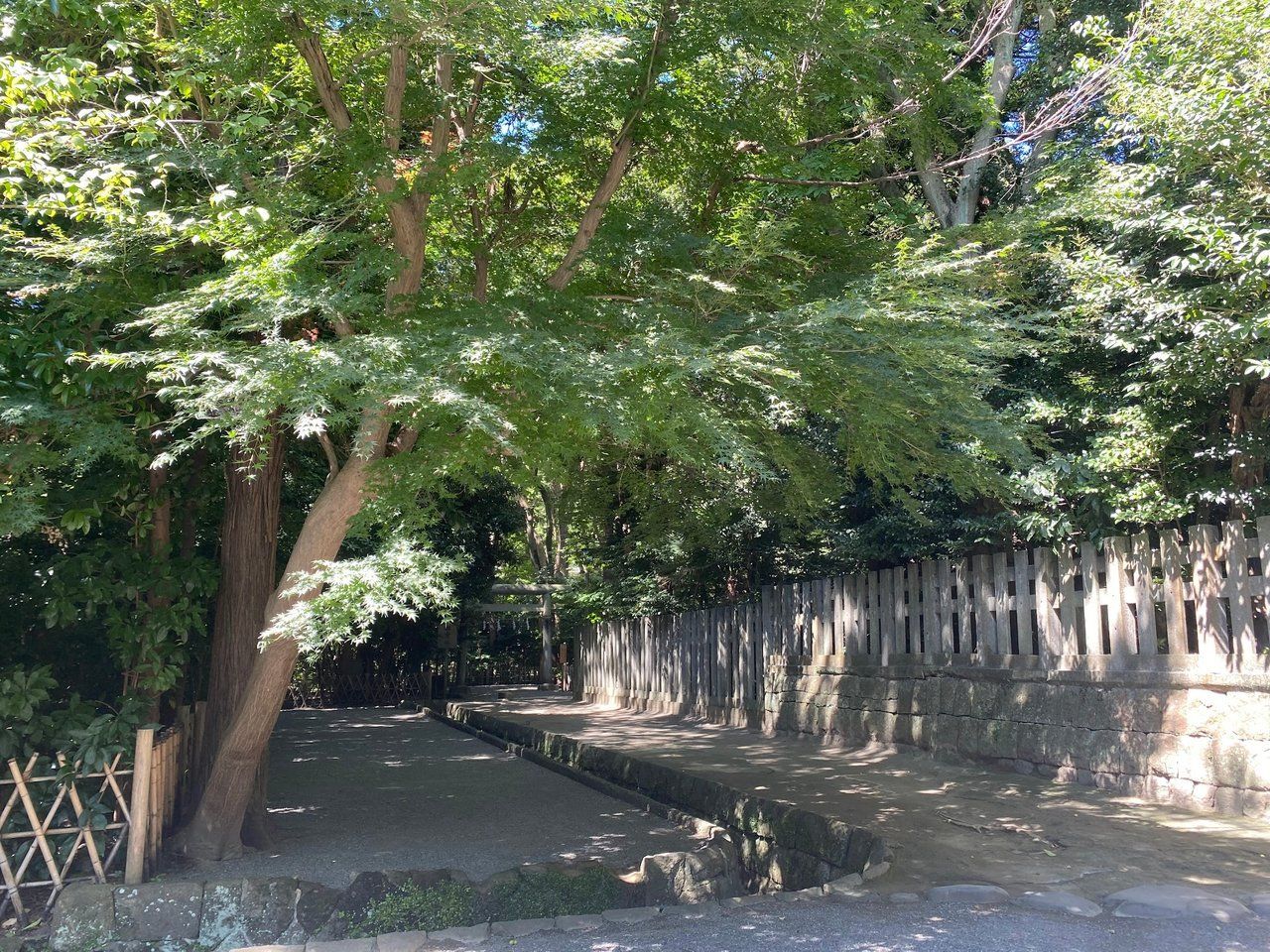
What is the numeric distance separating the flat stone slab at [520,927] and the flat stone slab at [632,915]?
0.32 metres

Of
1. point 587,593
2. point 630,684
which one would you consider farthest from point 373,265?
point 587,593

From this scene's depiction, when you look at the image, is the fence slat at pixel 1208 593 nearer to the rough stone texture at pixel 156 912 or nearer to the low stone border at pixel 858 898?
the low stone border at pixel 858 898

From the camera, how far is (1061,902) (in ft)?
15.4

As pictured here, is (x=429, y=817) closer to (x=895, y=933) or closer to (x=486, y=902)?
(x=486, y=902)

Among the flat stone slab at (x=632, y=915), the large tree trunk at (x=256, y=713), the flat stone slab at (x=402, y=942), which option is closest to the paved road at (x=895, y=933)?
the flat stone slab at (x=632, y=915)

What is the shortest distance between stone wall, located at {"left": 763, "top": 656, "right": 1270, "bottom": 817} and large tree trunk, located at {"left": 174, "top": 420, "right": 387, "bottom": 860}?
604cm

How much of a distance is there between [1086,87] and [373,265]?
8.74m

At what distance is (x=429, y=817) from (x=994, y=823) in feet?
15.6

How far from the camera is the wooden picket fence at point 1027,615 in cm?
664

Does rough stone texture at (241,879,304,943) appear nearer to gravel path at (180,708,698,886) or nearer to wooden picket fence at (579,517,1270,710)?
gravel path at (180,708,698,886)

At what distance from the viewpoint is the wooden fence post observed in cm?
601

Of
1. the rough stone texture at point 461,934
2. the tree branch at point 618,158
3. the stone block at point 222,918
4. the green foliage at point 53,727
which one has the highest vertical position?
the tree branch at point 618,158

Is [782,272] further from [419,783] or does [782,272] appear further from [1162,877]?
[419,783]

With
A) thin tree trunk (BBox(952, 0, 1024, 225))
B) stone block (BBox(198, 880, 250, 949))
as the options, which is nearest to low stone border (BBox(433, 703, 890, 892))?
stone block (BBox(198, 880, 250, 949))
